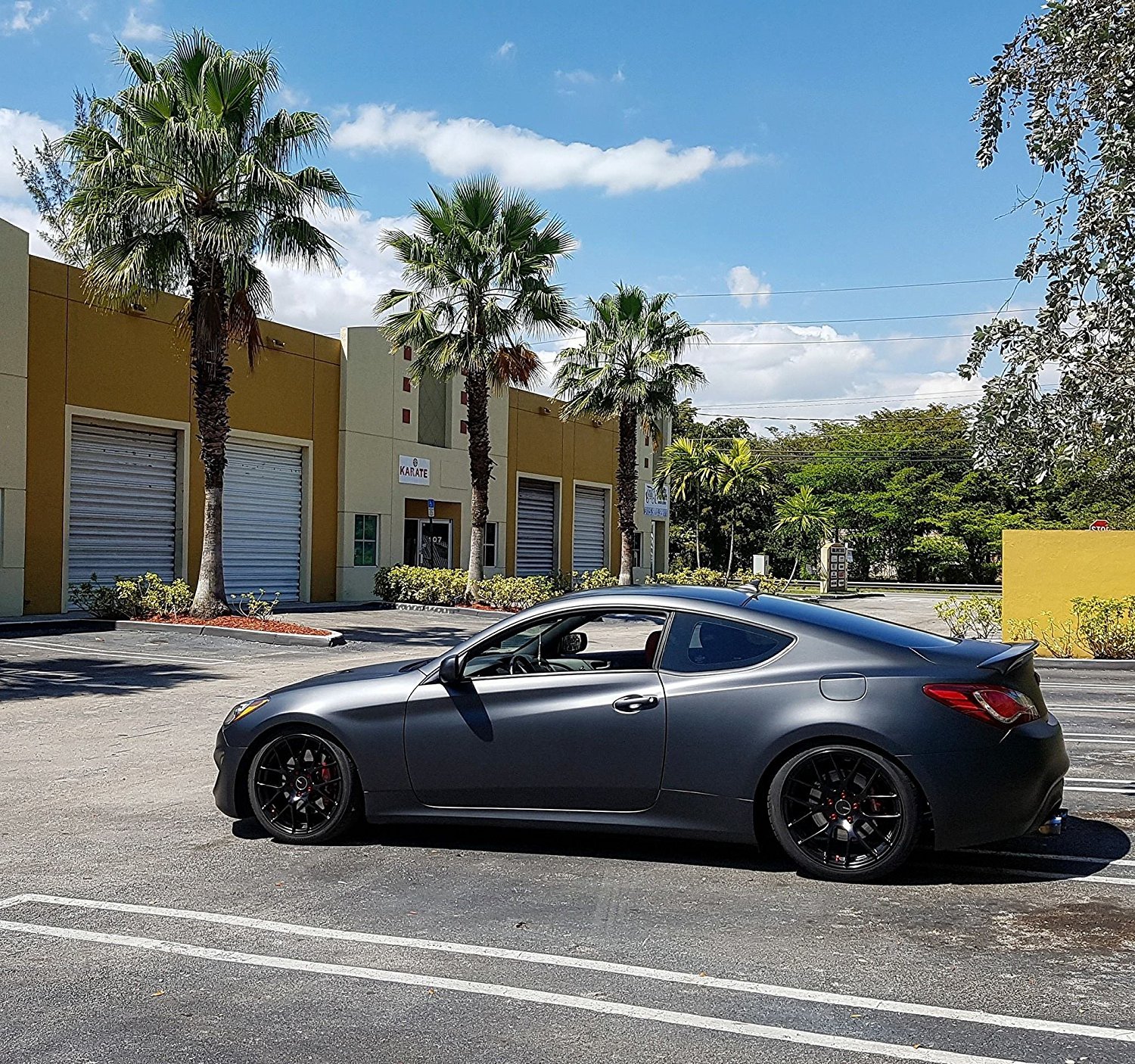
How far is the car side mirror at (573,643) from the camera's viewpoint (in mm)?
6375

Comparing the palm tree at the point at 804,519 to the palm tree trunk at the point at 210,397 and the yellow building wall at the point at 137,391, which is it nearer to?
the yellow building wall at the point at 137,391

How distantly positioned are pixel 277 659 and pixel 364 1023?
46.5 ft

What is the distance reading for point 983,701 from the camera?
554 cm

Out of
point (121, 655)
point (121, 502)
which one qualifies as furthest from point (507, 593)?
point (121, 655)

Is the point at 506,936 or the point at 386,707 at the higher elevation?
the point at 386,707

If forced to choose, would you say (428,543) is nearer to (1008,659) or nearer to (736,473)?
(736,473)

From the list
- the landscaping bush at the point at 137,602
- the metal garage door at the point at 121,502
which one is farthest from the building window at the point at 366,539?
the landscaping bush at the point at 137,602

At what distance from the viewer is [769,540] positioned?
60375 mm

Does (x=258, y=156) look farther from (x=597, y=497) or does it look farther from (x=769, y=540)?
(x=769, y=540)

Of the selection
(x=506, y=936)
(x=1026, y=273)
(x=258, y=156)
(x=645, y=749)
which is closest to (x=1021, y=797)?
(x=645, y=749)

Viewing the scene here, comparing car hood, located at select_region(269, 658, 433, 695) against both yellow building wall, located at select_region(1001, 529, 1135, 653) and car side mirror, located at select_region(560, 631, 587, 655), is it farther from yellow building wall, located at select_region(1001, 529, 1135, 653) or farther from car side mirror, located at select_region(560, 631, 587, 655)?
yellow building wall, located at select_region(1001, 529, 1135, 653)

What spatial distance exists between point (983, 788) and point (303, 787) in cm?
348

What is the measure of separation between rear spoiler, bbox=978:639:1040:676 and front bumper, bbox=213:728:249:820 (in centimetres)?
390

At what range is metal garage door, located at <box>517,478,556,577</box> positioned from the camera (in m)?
39.0
